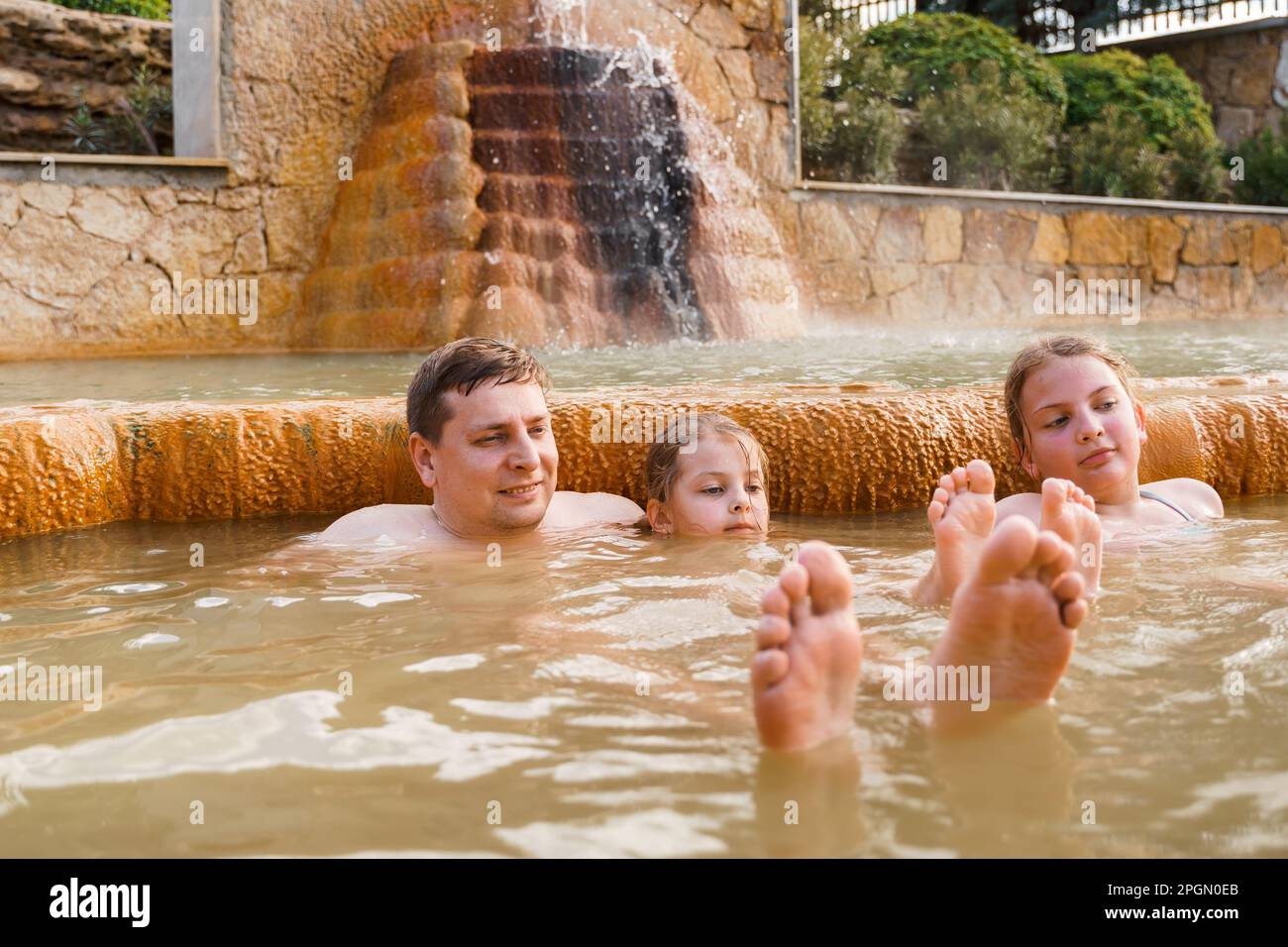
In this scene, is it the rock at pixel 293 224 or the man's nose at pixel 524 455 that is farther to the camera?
the rock at pixel 293 224

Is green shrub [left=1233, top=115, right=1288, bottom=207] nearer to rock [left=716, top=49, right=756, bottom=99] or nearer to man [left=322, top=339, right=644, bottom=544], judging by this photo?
rock [left=716, top=49, right=756, bottom=99]

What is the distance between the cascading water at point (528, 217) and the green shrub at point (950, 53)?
17.9 feet

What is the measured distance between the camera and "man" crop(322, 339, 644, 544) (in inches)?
123

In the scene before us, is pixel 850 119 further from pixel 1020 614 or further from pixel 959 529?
pixel 1020 614

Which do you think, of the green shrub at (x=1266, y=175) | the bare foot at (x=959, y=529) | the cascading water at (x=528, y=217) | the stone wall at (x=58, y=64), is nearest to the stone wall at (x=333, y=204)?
the cascading water at (x=528, y=217)

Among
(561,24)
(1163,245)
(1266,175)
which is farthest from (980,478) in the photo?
(1266,175)

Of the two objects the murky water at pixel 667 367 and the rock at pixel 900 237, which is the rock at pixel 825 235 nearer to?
the rock at pixel 900 237

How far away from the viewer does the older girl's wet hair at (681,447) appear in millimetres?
3266

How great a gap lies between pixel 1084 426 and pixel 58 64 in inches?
363

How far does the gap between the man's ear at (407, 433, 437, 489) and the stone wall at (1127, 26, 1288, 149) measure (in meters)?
16.2

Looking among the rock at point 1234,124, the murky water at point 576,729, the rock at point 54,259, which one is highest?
the rock at point 1234,124

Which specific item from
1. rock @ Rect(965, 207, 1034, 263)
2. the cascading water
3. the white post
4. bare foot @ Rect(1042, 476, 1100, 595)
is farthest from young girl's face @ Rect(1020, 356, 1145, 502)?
rock @ Rect(965, 207, 1034, 263)
